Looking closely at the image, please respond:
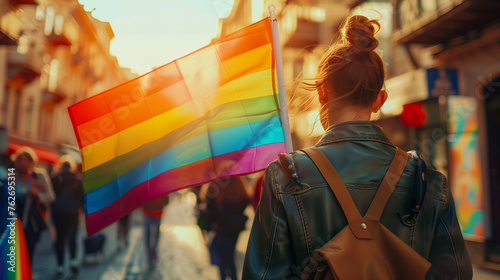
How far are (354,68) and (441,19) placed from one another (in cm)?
850

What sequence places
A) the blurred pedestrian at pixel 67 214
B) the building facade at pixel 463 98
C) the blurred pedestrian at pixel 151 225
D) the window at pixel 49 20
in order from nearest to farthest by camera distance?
the blurred pedestrian at pixel 67 214, the blurred pedestrian at pixel 151 225, the building facade at pixel 463 98, the window at pixel 49 20

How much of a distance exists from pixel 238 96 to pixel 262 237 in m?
1.82

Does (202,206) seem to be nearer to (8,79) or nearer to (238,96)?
(238,96)

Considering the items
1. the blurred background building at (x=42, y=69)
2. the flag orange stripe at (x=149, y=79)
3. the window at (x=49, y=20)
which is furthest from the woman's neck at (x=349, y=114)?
the window at (x=49, y=20)

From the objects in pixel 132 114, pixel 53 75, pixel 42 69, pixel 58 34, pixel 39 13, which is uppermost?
pixel 39 13

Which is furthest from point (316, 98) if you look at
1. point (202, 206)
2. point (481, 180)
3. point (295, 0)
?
point (295, 0)

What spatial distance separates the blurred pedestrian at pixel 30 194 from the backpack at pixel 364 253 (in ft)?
19.1

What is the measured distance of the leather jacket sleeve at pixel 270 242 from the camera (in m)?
1.45

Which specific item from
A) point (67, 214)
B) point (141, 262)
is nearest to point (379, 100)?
point (67, 214)

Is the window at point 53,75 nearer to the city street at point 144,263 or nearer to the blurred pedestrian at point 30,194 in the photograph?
the city street at point 144,263

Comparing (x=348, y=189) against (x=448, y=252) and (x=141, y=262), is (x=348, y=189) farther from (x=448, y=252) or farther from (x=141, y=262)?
(x=141, y=262)

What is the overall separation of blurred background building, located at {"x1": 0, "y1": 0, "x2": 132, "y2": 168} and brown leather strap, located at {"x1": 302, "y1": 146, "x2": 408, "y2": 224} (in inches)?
448

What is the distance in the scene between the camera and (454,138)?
9.72 metres

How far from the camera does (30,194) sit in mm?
6547
